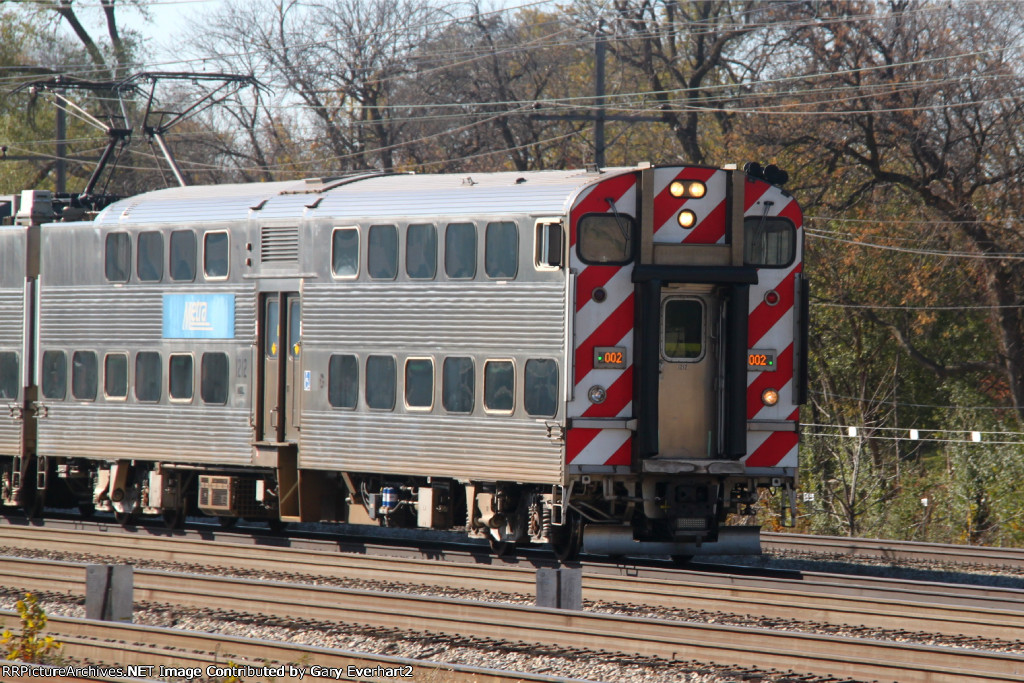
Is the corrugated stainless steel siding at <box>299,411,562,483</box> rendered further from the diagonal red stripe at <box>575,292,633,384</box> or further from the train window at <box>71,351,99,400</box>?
the train window at <box>71,351,99,400</box>

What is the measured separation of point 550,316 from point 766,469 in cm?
258

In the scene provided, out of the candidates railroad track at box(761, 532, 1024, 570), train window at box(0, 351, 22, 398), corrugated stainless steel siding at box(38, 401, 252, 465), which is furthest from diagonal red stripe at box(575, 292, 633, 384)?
train window at box(0, 351, 22, 398)

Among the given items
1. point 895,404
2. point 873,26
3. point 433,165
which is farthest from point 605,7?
point 895,404

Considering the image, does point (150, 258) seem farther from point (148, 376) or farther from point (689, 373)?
point (689, 373)

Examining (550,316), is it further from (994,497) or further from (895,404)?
(895,404)

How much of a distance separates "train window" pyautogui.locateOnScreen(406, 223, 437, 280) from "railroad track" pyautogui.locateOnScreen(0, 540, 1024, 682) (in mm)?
3866

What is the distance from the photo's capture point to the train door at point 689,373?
45.6ft

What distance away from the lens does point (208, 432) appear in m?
16.6

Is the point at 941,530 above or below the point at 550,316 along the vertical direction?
below

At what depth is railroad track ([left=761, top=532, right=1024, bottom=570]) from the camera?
15898mm

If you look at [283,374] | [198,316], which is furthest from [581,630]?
[198,316]

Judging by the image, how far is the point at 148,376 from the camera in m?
17.2

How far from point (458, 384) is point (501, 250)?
140 centimetres

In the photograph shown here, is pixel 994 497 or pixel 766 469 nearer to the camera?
pixel 766 469
